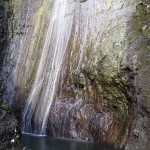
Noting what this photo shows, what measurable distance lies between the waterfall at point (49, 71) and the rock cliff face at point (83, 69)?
6cm

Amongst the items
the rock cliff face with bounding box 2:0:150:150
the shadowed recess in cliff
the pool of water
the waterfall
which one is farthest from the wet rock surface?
the waterfall

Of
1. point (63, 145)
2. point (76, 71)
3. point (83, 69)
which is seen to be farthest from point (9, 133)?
point (76, 71)

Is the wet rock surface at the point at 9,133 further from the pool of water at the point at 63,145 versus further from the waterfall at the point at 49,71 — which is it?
the waterfall at the point at 49,71

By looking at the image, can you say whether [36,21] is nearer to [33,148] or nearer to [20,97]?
[20,97]

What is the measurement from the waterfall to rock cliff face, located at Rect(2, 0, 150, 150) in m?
0.06

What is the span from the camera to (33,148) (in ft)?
50.9

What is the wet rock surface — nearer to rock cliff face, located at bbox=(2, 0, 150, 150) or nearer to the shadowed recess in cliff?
rock cliff face, located at bbox=(2, 0, 150, 150)

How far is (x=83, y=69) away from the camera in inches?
811

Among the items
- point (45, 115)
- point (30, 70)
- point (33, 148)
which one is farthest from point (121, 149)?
point (30, 70)

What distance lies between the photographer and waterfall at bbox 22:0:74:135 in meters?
21.8

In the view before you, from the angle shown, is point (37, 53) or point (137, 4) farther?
point (37, 53)

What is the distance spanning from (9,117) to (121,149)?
23.5 feet

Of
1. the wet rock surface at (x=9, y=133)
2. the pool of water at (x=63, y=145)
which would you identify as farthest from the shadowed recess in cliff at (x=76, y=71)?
the wet rock surface at (x=9, y=133)

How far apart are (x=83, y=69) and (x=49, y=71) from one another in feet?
9.68
